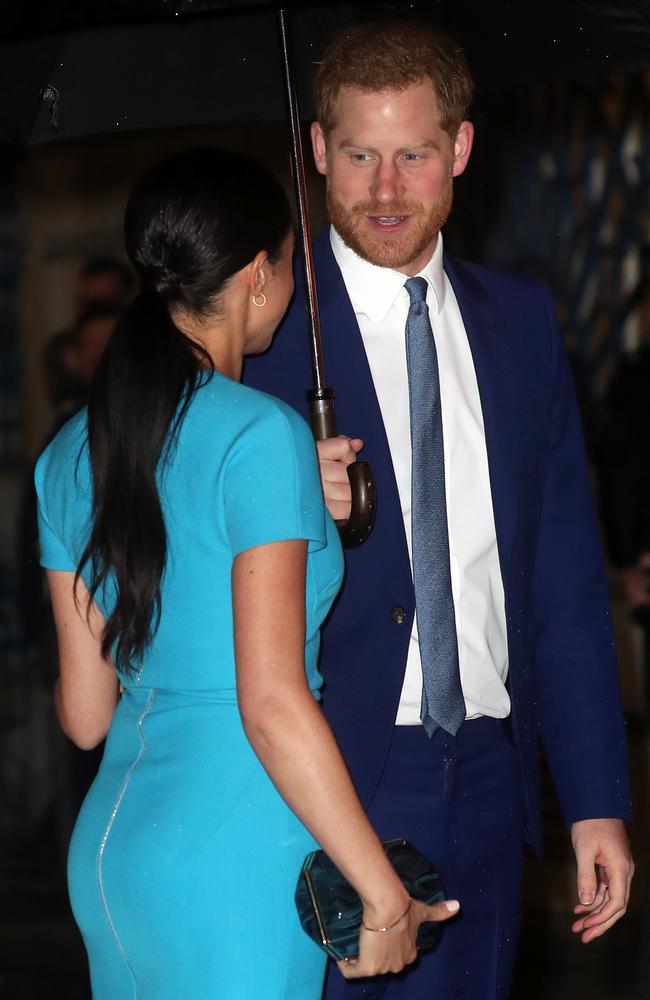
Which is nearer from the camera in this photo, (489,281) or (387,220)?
(387,220)

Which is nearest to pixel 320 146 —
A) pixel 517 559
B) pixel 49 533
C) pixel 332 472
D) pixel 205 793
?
pixel 332 472

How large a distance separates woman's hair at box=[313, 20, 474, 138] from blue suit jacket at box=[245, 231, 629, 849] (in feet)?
0.75

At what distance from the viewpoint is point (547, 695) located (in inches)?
90.7

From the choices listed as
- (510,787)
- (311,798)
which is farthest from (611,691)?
(311,798)

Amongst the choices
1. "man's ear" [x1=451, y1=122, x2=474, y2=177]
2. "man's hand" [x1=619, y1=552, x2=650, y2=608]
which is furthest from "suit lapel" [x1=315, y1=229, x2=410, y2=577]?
"man's hand" [x1=619, y1=552, x2=650, y2=608]

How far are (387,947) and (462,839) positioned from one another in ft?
1.57

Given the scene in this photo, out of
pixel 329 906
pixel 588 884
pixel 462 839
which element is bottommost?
pixel 588 884

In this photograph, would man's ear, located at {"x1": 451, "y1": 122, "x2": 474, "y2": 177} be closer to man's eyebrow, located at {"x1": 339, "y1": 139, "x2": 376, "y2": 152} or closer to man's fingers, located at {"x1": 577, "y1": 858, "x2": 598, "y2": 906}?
man's eyebrow, located at {"x1": 339, "y1": 139, "x2": 376, "y2": 152}

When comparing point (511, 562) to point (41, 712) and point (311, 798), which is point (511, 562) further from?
point (41, 712)

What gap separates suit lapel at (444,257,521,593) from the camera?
2.16 metres

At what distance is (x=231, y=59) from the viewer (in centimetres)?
232

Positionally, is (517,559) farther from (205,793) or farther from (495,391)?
(205,793)

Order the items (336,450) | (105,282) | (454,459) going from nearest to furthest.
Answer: (336,450) < (454,459) < (105,282)

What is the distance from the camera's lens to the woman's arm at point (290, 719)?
62.8 inches
